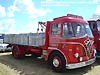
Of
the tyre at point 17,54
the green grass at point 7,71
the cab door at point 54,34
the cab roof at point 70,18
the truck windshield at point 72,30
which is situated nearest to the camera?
the truck windshield at point 72,30

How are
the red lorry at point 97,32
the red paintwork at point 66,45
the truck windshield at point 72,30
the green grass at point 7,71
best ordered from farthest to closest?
1. the red lorry at point 97,32
2. the green grass at point 7,71
3. the truck windshield at point 72,30
4. the red paintwork at point 66,45

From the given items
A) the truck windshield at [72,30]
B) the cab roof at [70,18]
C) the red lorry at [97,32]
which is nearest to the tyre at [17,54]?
the cab roof at [70,18]

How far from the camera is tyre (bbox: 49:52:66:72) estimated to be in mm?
10375

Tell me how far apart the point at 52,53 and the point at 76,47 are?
146 cm

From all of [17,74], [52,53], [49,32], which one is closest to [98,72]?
[52,53]

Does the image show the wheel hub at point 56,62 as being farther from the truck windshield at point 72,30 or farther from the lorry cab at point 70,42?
the truck windshield at point 72,30

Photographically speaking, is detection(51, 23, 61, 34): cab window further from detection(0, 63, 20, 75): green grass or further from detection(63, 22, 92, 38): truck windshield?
detection(0, 63, 20, 75): green grass

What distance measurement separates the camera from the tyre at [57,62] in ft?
34.0

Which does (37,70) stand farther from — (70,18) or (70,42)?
(70,18)

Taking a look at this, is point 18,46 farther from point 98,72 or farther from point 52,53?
point 98,72

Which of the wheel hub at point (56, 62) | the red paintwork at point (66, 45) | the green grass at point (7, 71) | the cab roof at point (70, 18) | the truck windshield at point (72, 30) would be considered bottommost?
the green grass at point (7, 71)

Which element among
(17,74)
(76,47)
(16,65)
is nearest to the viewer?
(76,47)

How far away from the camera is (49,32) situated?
1134cm

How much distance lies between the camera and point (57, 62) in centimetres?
1065
